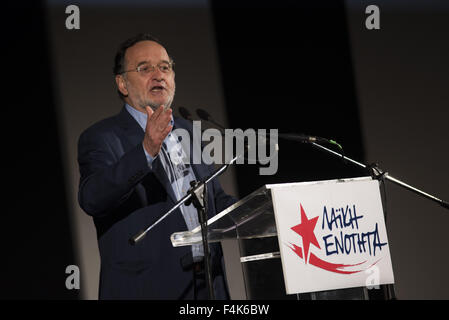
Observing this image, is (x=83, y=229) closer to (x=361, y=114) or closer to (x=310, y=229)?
(x=310, y=229)

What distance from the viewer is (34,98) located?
3.32 m

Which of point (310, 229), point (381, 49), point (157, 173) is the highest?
point (381, 49)

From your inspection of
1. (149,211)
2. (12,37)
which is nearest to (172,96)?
(149,211)

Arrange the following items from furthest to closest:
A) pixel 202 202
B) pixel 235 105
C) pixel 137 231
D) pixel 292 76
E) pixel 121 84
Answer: pixel 292 76 < pixel 235 105 < pixel 121 84 < pixel 137 231 < pixel 202 202

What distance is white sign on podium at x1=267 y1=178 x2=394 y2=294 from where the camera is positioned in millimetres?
1872

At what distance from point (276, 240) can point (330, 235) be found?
22cm

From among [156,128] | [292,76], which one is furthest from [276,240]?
[292,76]

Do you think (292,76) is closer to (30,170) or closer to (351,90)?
(351,90)

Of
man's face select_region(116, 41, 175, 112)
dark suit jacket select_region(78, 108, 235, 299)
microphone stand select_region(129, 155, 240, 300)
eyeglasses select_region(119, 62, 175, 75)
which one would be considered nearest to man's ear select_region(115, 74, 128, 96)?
man's face select_region(116, 41, 175, 112)

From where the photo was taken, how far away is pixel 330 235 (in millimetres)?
1928

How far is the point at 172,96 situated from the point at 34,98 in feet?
2.59

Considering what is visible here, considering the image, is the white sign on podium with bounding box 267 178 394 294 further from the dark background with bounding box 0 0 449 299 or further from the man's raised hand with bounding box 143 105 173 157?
the dark background with bounding box 0 0 449 299

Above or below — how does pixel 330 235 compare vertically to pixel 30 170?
below

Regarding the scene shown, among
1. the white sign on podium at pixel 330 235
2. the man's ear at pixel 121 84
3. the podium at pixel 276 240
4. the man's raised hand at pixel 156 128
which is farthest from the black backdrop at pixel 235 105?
the white sign on podium at pixel 330 235
